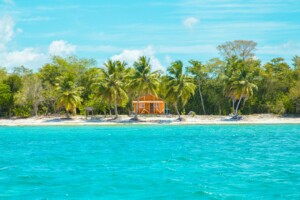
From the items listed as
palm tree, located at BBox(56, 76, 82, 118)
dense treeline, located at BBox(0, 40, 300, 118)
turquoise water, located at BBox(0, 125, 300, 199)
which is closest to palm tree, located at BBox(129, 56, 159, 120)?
dense treeline, located at BBox(0, 40, 300, 118)

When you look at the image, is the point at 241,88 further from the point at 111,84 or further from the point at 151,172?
the point at 151,172

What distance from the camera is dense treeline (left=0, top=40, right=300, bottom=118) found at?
171 feet

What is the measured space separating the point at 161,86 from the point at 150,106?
8.82 meters

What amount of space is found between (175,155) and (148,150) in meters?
2.82

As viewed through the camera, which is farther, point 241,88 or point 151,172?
point 241,88

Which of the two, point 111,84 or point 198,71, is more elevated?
point 198,71

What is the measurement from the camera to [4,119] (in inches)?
2197

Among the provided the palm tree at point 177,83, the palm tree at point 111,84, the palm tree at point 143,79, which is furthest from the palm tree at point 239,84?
the palm tree at point 111,84

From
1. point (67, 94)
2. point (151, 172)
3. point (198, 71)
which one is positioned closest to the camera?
point (151, 172)

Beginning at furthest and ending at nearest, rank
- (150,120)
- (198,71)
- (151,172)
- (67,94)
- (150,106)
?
(150,106) < (198,71) < (150,120) < (67,94) < (151,172)

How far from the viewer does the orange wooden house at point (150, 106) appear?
62281 millimetres

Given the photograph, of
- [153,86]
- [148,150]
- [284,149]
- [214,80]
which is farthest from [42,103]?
[284,149]

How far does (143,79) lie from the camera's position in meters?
51.4

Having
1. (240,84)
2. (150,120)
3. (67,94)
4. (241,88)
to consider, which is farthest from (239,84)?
(67,94)
